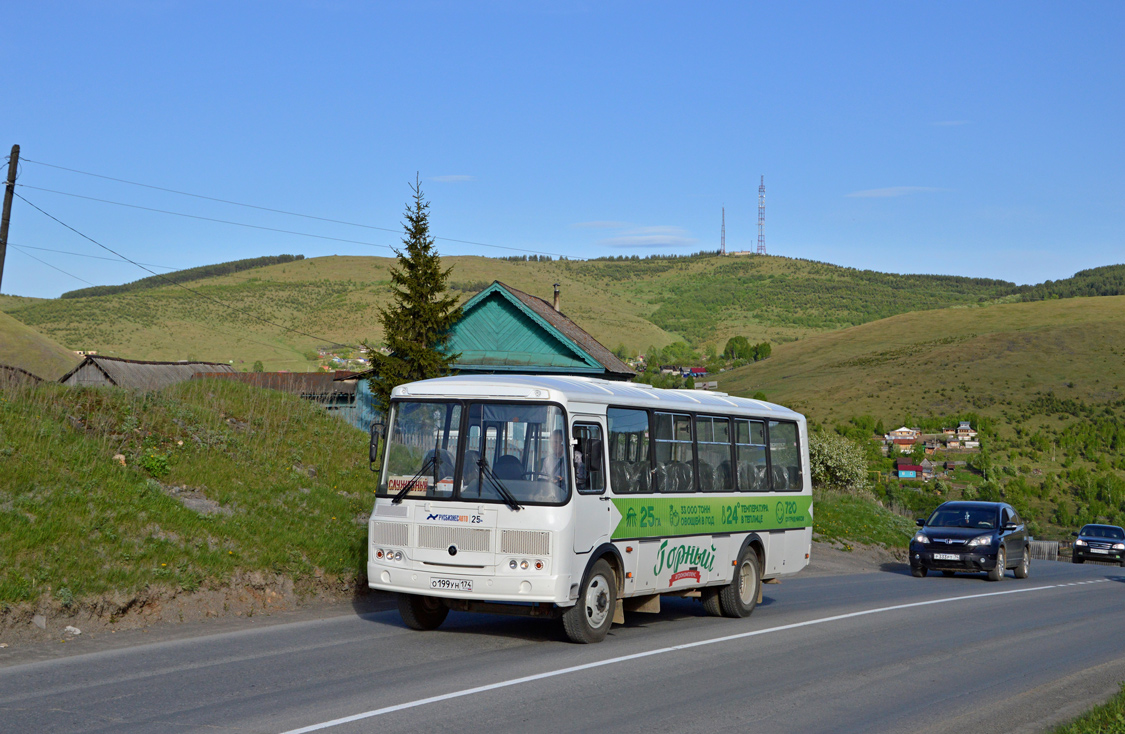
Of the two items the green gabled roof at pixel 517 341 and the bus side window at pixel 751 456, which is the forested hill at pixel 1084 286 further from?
the bus side window at pixel 751 456

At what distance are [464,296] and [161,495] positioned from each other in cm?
12454

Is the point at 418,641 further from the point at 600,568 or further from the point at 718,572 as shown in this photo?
the point at 718,572

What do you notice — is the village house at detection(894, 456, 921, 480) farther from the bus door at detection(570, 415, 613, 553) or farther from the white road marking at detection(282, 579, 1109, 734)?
the bus door at detection(570, 415, 613, 553)

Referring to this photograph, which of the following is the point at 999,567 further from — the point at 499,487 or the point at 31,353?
the point at 31,353

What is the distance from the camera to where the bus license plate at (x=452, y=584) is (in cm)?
1041

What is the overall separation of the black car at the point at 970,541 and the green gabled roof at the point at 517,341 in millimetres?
17028

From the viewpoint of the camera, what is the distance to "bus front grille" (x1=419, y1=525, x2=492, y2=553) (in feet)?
34.2

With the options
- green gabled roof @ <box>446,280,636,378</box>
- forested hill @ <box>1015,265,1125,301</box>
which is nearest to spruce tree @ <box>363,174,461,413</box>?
green gabled roof @ <box>446,280,636,378</box>

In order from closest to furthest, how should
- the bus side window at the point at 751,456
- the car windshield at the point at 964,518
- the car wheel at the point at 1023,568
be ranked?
the bus side window at the point at 751,456 < the car windshield at the point at 964,518 < the car wheel at the point at 1023,568

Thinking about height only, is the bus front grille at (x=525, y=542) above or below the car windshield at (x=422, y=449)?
below

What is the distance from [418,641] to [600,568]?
206 centimetres

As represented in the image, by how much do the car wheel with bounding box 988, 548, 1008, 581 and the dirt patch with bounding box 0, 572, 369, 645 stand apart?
15.1 m

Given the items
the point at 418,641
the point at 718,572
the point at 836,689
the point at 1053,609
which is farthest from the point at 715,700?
the point at 1053,609

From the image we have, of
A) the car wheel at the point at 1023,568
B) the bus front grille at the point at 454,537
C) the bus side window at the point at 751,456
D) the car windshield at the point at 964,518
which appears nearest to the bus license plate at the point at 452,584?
the bus front grille at the point at 454,537
